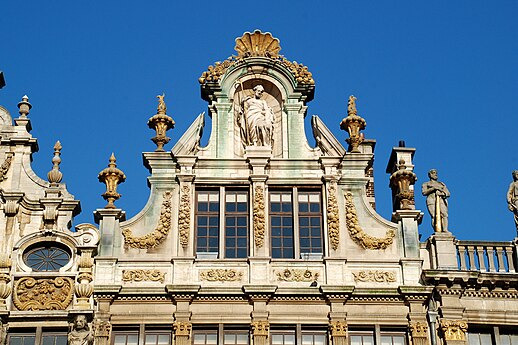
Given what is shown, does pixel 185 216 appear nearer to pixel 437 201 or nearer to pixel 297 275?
pixel 297 275

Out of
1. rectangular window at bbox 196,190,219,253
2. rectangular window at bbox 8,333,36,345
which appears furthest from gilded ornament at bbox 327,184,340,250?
rectangular window at bbox 8,333,36,345

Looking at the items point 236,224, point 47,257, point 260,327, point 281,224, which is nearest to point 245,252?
point 236,224

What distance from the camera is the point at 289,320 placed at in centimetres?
2466

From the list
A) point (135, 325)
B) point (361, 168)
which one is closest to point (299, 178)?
point (361, 168)

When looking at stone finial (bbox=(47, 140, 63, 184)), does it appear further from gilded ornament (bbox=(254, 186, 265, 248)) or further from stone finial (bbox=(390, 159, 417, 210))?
stone finial (bbox=(390, 159, 417, 210))

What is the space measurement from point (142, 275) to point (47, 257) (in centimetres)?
219

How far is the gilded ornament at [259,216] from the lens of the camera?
25.6 metres

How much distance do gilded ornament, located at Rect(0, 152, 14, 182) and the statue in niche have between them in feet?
18.2

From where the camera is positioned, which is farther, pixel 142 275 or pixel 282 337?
pixel 142 275

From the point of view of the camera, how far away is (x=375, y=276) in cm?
2527

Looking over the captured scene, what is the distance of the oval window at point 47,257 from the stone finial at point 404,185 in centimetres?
781

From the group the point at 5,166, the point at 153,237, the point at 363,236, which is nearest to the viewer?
the point at 153,237

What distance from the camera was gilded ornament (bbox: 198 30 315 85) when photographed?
27891 millimetres

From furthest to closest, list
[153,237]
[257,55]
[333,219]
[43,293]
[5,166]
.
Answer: [257,55] < [5,166] < [333,219] < [153,237] < [43,293]
